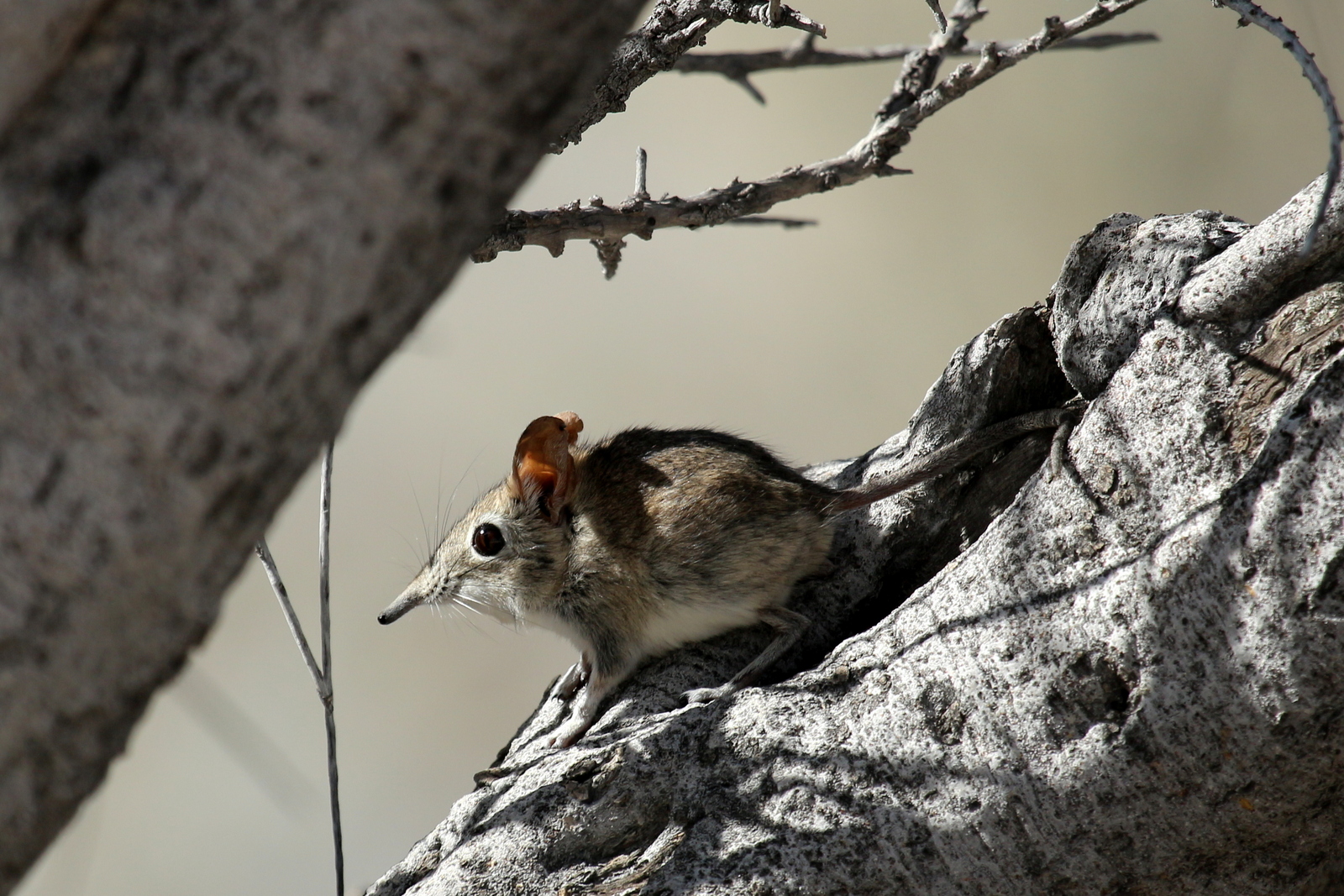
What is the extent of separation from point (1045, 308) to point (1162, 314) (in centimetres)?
55

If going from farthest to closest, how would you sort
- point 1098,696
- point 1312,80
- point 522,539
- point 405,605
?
point 405,605, point 522,539, point 1098,696, point 1312,80

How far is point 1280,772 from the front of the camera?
6.36 feet

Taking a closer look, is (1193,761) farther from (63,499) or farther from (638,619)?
(63,499)

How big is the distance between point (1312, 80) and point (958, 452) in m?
1.37

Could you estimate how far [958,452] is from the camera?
2738 mm

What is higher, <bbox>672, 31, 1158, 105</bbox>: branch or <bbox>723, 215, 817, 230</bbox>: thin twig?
<bbox>672, 31, 1158, 105</bbox>: branch

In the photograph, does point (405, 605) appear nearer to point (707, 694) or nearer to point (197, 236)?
point (707, 694)

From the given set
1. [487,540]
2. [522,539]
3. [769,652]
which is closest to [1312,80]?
[769,652]

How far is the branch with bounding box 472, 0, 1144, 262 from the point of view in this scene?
2.86m

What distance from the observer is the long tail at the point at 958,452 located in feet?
8.68

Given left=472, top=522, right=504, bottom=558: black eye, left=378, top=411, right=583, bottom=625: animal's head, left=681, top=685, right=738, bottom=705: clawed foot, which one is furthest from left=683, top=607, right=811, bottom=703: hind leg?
left=472, top=522, right=504, bottom=558: black eye

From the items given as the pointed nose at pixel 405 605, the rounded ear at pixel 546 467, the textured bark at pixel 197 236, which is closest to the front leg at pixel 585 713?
the rounded ear at pixel 546 467

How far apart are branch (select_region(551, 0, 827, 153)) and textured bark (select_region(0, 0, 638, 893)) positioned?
1856 mm

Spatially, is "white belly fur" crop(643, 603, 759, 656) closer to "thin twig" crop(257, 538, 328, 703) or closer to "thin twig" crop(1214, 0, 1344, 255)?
"thin twig" crop(257, 538, 328, 703)
